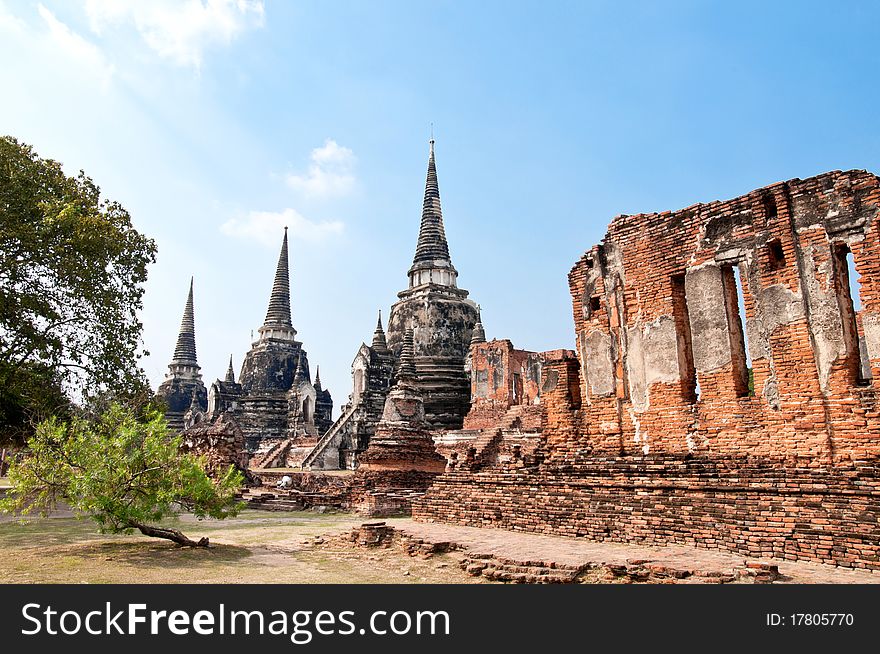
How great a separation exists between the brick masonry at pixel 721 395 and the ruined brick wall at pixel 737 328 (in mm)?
22

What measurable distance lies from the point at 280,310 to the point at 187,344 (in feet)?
33.2

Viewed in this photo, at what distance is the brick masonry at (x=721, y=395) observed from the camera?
765cm

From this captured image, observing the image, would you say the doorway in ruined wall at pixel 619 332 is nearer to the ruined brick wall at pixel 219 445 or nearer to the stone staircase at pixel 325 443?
the ruined brick wall at pixel 219 445

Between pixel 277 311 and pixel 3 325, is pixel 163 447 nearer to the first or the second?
pixel 3 325

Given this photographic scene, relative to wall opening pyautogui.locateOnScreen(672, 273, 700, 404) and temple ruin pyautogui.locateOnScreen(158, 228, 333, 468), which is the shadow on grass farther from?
temple ruin pyautogui.locateOnScreen(158, 228, 333, 468)

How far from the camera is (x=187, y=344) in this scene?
51.0 m

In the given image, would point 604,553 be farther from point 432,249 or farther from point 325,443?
point 432,249

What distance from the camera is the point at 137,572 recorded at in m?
6.57

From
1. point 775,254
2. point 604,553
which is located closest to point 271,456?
point 604,553

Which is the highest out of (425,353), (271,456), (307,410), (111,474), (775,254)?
(425,353)

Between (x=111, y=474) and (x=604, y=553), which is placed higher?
(x=111, y=474)

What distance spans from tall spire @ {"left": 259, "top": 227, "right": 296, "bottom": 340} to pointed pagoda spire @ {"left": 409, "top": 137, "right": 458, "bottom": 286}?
1208cm

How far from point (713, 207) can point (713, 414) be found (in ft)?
10.5

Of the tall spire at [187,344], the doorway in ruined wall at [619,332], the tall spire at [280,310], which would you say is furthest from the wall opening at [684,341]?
the tall spire at [187,344]
